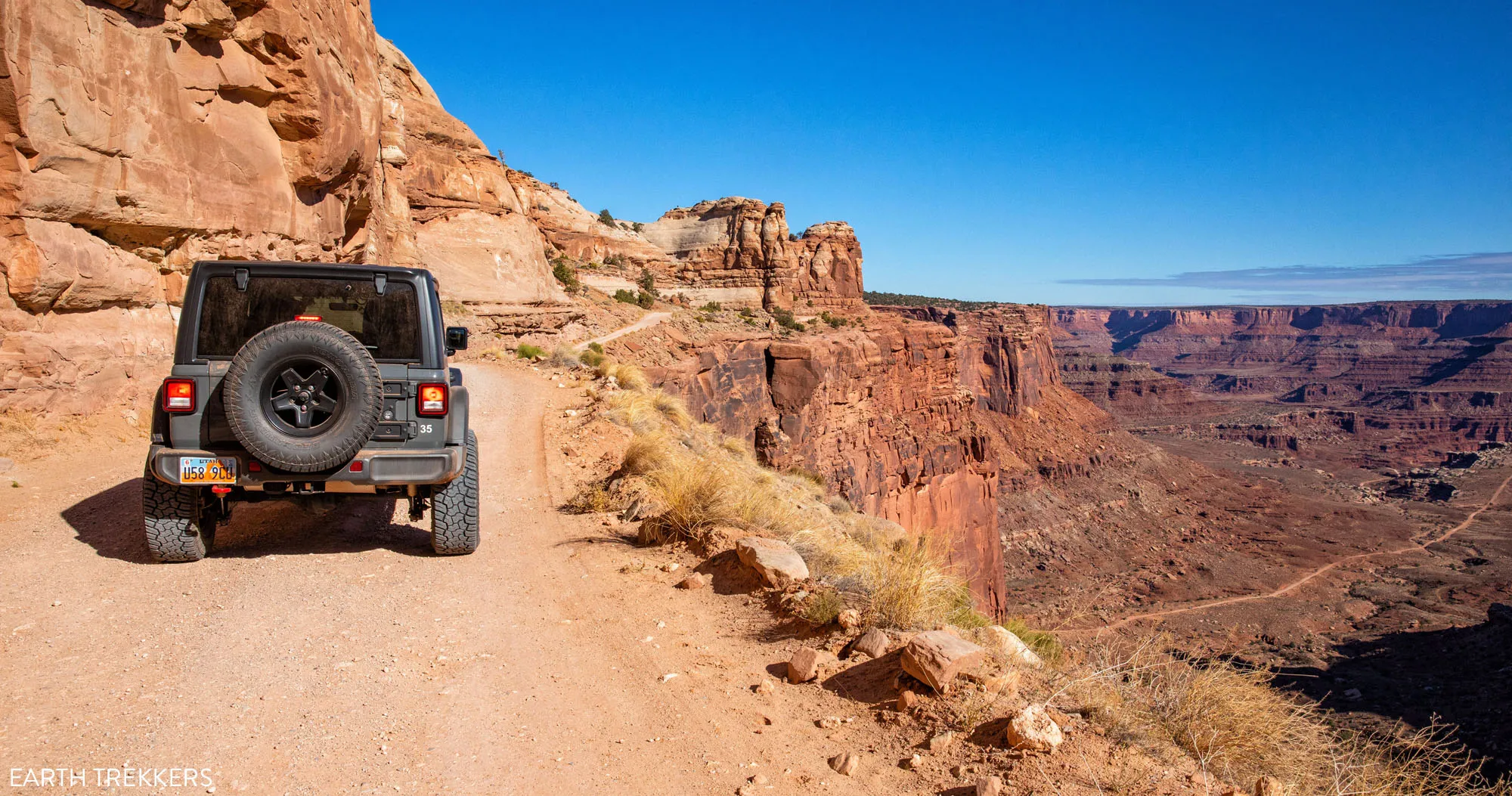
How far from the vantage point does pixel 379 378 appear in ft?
15.9

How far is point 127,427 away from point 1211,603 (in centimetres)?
4359

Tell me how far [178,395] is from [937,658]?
485 cm

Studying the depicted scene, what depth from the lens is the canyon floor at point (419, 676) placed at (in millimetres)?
2941

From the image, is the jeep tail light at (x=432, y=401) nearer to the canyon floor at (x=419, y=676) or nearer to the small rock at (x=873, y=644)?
the canyon floor at (x=419, y=676)

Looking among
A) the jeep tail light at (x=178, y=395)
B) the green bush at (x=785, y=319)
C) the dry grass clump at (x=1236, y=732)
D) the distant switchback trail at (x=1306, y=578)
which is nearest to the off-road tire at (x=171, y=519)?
the jeep tail light at (x=178, y=395)

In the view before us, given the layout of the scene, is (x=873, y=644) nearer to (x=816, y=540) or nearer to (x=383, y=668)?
(x=816, y=540)

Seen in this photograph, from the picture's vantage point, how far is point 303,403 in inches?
187

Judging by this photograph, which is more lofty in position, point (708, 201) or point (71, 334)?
point (708, 201)

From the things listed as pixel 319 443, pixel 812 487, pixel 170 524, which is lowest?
pixel 812 487

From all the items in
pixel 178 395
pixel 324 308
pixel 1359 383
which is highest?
pixel 324 308

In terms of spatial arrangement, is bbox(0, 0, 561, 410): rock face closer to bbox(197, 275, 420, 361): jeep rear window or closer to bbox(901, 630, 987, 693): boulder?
bbox(197, 275, 420, 361): jeep rear window

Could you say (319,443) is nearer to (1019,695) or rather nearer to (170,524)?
(170,524)

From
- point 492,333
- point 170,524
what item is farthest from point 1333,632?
point 170,524

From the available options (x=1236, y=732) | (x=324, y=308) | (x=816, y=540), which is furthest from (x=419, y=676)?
(x=1236, y=732)
